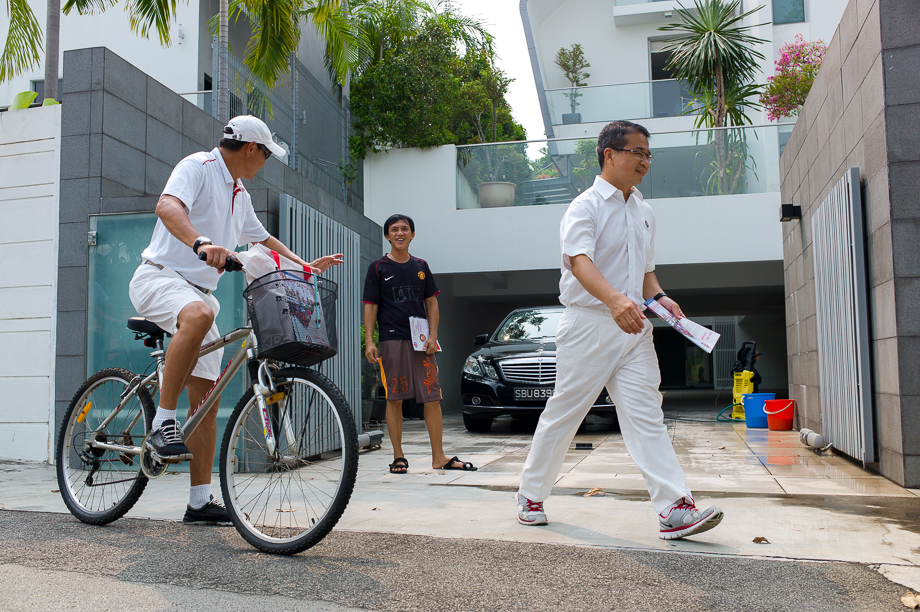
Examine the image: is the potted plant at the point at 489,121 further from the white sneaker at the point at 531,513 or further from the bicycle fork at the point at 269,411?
the bicycle fork at the point at 269,411

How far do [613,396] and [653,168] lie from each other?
8.65 m

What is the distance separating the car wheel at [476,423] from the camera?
27.8 ft

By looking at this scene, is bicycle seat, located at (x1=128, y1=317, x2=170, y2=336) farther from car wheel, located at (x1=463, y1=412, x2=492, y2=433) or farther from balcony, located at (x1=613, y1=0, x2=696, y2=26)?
balcony, located at (x1=613, y1=0, x2=696, y2=26)

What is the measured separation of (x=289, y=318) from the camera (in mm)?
2523

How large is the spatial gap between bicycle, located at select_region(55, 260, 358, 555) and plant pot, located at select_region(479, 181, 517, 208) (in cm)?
869

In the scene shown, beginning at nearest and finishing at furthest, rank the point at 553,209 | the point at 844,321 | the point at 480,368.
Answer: the point at 844,321
the point at 480,368
the point at 553,209

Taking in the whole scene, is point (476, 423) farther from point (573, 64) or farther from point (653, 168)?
point (573, 64)

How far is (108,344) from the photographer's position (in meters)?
5.30

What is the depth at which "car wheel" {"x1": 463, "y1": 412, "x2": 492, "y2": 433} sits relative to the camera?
8461mm

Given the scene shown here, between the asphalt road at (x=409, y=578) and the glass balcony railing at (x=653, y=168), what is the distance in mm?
9010

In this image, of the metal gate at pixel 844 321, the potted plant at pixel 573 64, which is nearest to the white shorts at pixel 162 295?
the metal gate at pixel 844 321

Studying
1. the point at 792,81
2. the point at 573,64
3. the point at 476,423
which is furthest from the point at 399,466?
the point at 573,64

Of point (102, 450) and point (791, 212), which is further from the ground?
point (791, 212)

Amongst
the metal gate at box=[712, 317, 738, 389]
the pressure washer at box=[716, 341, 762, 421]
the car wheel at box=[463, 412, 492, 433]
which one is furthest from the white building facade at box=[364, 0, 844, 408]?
the metal gate at box=[712, 317, 738, 389]
